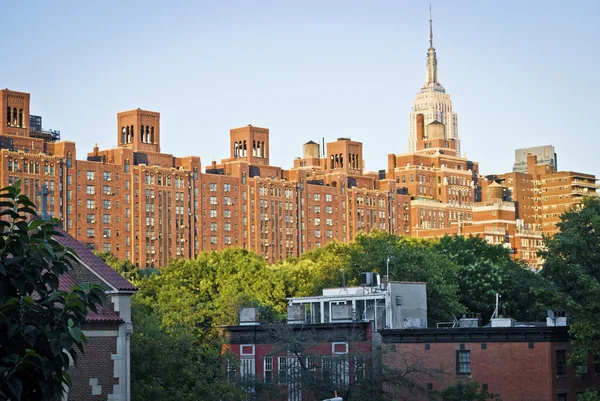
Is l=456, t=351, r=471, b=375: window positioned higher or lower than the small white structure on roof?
lower

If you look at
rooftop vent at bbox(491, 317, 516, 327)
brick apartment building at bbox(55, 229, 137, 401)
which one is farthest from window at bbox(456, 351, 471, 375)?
brick apartment building at bbox(55, 229, 137, 401)

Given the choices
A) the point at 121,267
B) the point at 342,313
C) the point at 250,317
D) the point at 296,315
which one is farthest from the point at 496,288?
the point at 121,267

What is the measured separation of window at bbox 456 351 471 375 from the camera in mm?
58344

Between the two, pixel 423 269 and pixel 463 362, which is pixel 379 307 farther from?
pixel 423 269

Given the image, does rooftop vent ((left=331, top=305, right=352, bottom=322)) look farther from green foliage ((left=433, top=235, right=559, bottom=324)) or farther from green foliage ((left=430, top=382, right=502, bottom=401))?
green foliage ((left=433, top=235, right=559, bottom=324))

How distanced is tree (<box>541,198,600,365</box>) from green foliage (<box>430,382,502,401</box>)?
4307 millimetres

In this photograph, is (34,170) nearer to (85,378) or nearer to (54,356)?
(85,378)

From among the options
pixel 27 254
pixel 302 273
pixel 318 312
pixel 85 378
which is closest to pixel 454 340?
pixel 318 312

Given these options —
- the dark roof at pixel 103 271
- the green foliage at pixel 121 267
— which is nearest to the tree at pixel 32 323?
the dark roof at pixel 103 271

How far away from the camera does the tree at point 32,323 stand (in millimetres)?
22656

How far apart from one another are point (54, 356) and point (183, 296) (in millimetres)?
85385

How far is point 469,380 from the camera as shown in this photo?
57500 mm

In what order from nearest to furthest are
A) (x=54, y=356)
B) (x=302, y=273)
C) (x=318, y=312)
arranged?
(x=54, y=356) < (x=318, y=312) < (x=302, y=273)

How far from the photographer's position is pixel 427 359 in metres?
59.4
